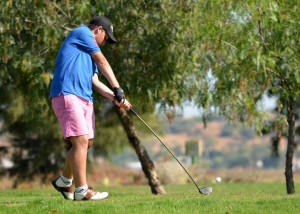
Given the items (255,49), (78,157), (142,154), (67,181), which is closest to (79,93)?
(78,157)

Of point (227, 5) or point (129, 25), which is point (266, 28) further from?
point (129, 25)

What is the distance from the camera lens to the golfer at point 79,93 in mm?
10648

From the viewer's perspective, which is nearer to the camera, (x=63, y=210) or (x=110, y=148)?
(x=63, y=210)

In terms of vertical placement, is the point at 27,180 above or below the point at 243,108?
below

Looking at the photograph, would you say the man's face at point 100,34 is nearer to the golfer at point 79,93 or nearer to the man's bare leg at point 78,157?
the golfer at point 79,93

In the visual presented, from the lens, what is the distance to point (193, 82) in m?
19.0

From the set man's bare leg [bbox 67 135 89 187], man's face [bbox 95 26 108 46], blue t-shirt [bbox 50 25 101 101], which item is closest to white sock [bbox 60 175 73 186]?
man's bare leg [bbox 67 135 89 187]

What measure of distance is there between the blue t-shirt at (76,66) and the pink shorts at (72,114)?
3.0 inches

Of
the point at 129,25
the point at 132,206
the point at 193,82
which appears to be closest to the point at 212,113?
the point at 193,82

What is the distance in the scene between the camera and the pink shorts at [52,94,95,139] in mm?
10602

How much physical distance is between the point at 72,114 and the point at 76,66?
1.99 feet

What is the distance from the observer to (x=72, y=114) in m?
10.6

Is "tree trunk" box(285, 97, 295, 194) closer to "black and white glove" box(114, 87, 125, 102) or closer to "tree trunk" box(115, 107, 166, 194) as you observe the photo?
"tree trunk" box(115, 107, 166, 194)

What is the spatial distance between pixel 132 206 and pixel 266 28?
736 centimetres
